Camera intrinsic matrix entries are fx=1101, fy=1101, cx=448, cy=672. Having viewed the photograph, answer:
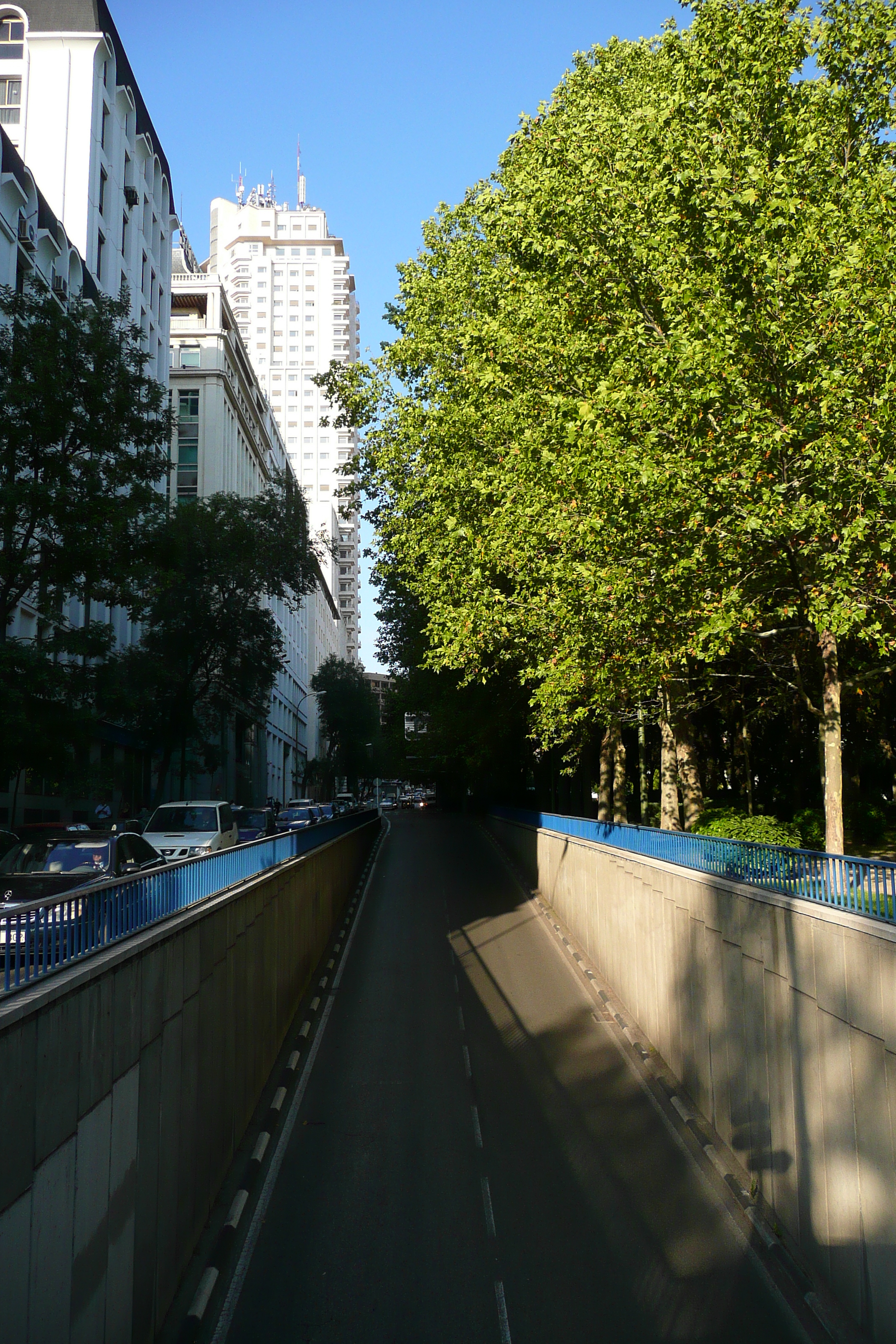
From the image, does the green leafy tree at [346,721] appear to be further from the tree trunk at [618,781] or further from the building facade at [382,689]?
the tree trunk at [618,781]

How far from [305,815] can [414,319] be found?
2685 centimetres

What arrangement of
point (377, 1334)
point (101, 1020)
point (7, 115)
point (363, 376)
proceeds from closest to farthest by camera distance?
1. point (101, 1020)
2. point (377, 1334)
3. point (363, 376)
4. point (7, 115)

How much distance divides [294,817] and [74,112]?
27.9 m

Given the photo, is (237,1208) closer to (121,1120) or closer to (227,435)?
(121,1120)

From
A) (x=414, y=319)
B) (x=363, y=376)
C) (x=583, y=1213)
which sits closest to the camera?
(x=583, y=1213)

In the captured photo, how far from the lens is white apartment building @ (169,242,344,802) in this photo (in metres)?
60.8

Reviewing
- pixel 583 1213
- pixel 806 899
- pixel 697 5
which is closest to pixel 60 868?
pixel 583 1213

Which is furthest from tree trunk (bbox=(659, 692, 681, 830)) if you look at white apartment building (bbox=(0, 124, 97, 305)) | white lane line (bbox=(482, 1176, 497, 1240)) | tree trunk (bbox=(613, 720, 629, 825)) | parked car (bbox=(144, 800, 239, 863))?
white apartment building (bbox=(0, 124, 97, 305))

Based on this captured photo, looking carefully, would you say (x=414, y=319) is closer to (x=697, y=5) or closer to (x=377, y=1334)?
(x=697, y=5)

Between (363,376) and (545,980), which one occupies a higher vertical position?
(363,376)

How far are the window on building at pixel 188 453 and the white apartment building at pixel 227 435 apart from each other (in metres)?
0.04

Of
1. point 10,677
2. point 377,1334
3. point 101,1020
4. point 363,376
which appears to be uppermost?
point 363,376

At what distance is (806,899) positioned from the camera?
28.3ft

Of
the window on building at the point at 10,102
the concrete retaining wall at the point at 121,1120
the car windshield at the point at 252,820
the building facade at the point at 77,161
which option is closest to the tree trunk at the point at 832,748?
the concrete retaining wall at the point at 121,1120
